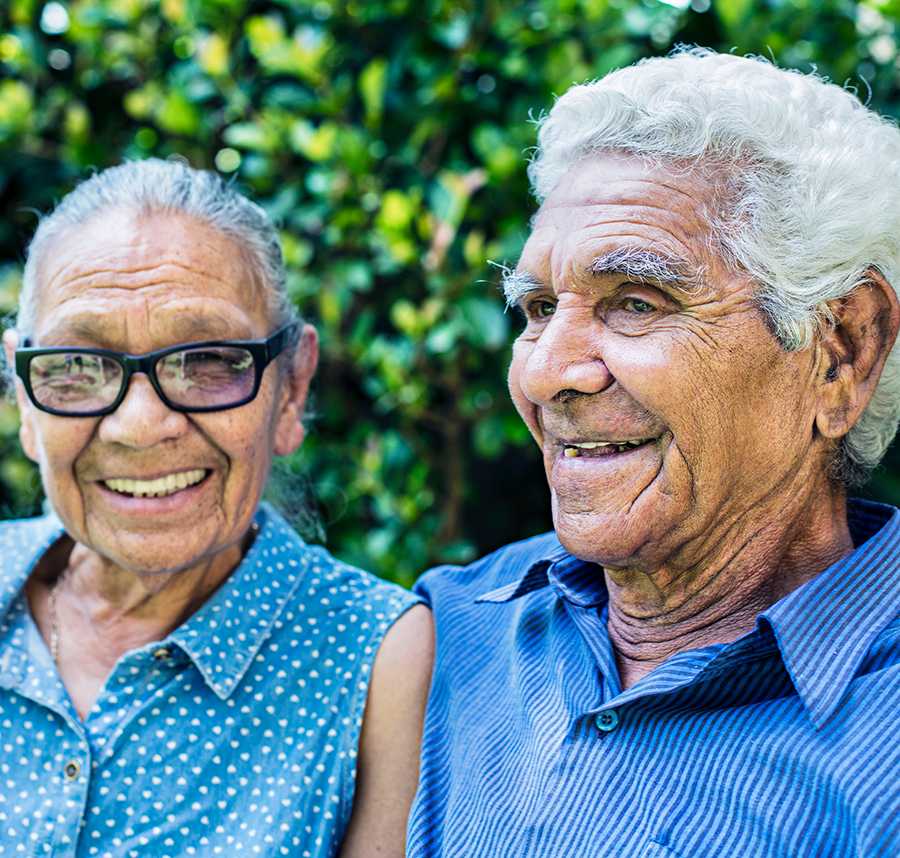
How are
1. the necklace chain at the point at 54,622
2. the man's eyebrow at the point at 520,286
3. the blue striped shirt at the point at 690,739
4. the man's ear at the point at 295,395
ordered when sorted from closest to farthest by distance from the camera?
the blue striped shirt at the point at 690,739, the man's eyebrow at the point at 520,286, the necklace chain at the point at 54,622, the man's ear at the point at 295,395

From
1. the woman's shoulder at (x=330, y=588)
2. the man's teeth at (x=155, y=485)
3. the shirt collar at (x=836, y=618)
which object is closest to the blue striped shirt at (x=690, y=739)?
the shirt collar at (x=836, y=618)

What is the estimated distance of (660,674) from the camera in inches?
69.5

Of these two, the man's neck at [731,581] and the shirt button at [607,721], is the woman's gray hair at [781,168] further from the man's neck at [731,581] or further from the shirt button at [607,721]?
the shirt button at [607,721]

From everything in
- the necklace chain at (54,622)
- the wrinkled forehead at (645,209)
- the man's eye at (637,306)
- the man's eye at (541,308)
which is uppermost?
the wrinkled forehead at (645,209)

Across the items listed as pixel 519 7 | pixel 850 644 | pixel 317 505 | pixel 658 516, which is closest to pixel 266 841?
pixel 658 516

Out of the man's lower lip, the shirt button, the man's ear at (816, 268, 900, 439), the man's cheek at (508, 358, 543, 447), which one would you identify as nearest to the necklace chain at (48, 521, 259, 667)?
the man's cheek at (508, 358, 543, 447)

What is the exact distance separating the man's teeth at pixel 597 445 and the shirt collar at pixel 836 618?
0.34 m

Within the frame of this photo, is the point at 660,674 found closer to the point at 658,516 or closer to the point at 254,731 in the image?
the point at 658,516

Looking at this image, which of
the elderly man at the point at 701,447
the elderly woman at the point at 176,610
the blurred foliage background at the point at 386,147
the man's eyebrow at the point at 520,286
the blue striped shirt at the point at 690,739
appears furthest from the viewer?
the blurred foliage background at the point at 386,147

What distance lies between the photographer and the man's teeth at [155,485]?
224cm

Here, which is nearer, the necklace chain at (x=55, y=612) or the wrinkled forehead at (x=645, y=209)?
the wrinkled forehead at (x=645, y=209)

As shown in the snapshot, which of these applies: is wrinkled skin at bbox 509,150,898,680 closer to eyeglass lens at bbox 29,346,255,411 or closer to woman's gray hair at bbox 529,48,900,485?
woman's gray hair at bbox 529,48,900,485

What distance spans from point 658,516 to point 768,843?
52 centimetres

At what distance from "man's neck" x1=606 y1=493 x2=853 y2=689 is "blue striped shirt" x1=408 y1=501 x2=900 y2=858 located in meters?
0.08
